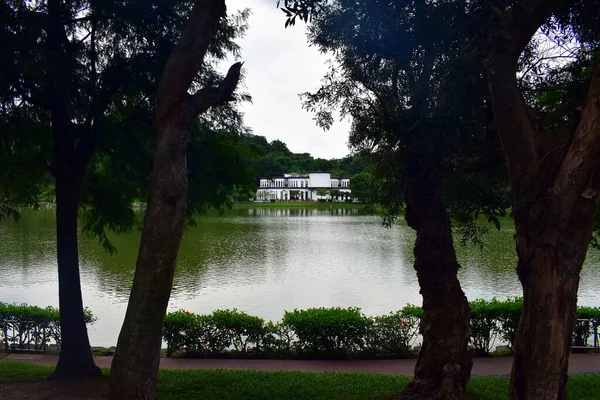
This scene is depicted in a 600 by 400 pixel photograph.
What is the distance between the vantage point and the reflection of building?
334ft

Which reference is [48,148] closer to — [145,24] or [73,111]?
[73,111]

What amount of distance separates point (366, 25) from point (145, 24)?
2.73 m

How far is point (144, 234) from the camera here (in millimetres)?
3682

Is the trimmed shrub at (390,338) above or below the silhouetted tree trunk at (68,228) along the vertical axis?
below

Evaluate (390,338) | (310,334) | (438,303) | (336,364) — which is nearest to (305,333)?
(310,334)

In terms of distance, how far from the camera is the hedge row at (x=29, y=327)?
8.20m

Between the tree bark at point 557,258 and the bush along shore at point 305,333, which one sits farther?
the bush along shore at point 305,333

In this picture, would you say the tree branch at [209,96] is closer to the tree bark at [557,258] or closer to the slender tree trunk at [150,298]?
the slender tree trunk at [150,298]

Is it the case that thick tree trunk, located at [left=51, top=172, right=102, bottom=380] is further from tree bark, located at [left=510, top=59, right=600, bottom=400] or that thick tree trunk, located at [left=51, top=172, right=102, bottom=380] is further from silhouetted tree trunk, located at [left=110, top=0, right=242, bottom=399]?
tree bark, located at [left=510, top=59, right=600, bottom=400]

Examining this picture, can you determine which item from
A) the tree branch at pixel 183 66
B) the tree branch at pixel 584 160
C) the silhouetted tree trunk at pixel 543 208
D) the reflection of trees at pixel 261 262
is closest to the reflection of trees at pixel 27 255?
the reflection of trees at pixel 261 262

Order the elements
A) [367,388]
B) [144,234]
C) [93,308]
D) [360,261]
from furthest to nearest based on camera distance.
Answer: [360,261] → [93,308] → [367,388] → [144,234]

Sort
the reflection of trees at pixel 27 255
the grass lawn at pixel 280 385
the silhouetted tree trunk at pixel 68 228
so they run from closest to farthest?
the grass lawn at pixel 280 385, the silhouetted tree trunk at pixel 68 228, the reflection of trees at pixel 27 255

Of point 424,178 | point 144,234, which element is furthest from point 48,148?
point 424,178

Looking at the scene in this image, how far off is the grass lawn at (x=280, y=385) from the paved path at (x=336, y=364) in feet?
2.29
